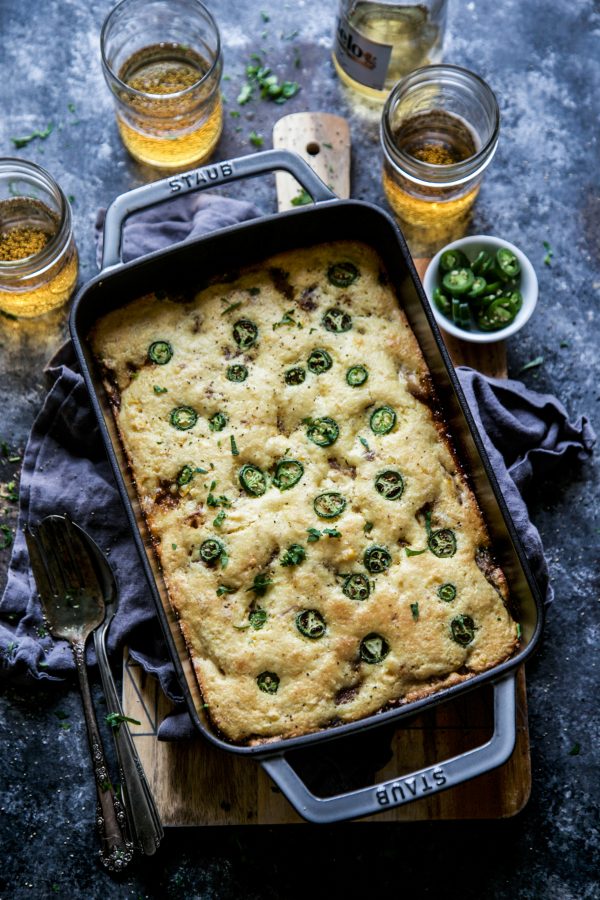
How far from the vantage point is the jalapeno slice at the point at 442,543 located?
312 cm

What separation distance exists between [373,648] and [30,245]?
6.91ft

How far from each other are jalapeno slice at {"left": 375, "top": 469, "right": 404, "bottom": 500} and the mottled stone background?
86 centimetres

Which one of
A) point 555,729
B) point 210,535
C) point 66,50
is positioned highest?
point 66,50

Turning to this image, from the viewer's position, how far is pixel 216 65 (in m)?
3.54

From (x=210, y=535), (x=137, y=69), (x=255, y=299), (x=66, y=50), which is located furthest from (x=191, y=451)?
(x=66, y=50)

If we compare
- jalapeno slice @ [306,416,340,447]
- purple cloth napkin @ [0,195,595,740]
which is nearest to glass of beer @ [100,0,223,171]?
purple cloth napkin @ [0,195,595,740]

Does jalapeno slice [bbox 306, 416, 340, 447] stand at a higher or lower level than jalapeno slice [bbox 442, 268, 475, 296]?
lower

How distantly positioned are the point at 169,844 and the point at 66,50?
3.38m

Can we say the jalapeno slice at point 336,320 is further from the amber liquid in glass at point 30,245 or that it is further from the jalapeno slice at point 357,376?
the amber liquid in glass at point 30,245

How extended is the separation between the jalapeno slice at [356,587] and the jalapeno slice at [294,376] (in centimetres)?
72

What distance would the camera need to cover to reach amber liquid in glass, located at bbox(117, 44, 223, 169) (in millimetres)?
3639

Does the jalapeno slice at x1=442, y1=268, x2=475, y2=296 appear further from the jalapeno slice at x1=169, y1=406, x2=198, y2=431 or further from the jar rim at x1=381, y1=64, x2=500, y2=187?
the jalapeno slice at x1=169, y1=406, x2=198, y2=431

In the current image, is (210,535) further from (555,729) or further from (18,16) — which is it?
(18,16)

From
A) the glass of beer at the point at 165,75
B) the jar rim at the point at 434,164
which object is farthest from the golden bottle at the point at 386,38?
the glass of beer at the point at 165,75
